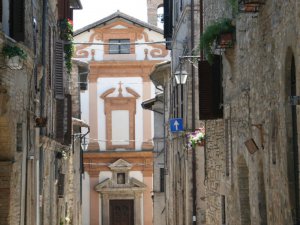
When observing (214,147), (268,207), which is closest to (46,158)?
(214,147)

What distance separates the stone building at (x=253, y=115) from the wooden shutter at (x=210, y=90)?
19 mm

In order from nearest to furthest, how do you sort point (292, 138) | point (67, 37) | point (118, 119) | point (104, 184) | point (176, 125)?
point (292, 138), point (176, 125), point (67, 37), point (104, 184), point (118, 119)

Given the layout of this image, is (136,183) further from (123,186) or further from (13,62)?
(13,62)

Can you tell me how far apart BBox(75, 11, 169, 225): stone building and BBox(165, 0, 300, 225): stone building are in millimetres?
23051

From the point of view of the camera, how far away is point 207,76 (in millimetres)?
13680

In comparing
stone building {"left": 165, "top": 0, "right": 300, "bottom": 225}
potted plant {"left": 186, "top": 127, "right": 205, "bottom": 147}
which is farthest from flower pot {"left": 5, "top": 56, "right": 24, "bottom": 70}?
potted plant {"left": 186, "top": 127, "right": 205, "bottom": 147}

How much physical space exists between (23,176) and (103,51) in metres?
27.7

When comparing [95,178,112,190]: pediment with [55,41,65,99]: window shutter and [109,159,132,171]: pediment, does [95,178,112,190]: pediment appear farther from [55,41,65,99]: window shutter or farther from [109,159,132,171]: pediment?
[55,41,65,99]: window shutter

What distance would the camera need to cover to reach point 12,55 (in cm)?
1030

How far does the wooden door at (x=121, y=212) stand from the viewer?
39.3 meters

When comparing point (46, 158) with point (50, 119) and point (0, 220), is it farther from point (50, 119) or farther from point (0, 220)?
point (0, 220)

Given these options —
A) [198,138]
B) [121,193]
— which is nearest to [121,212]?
[121,193]

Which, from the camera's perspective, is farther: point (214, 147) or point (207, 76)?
point (214, 147)

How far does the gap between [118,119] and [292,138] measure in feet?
106
